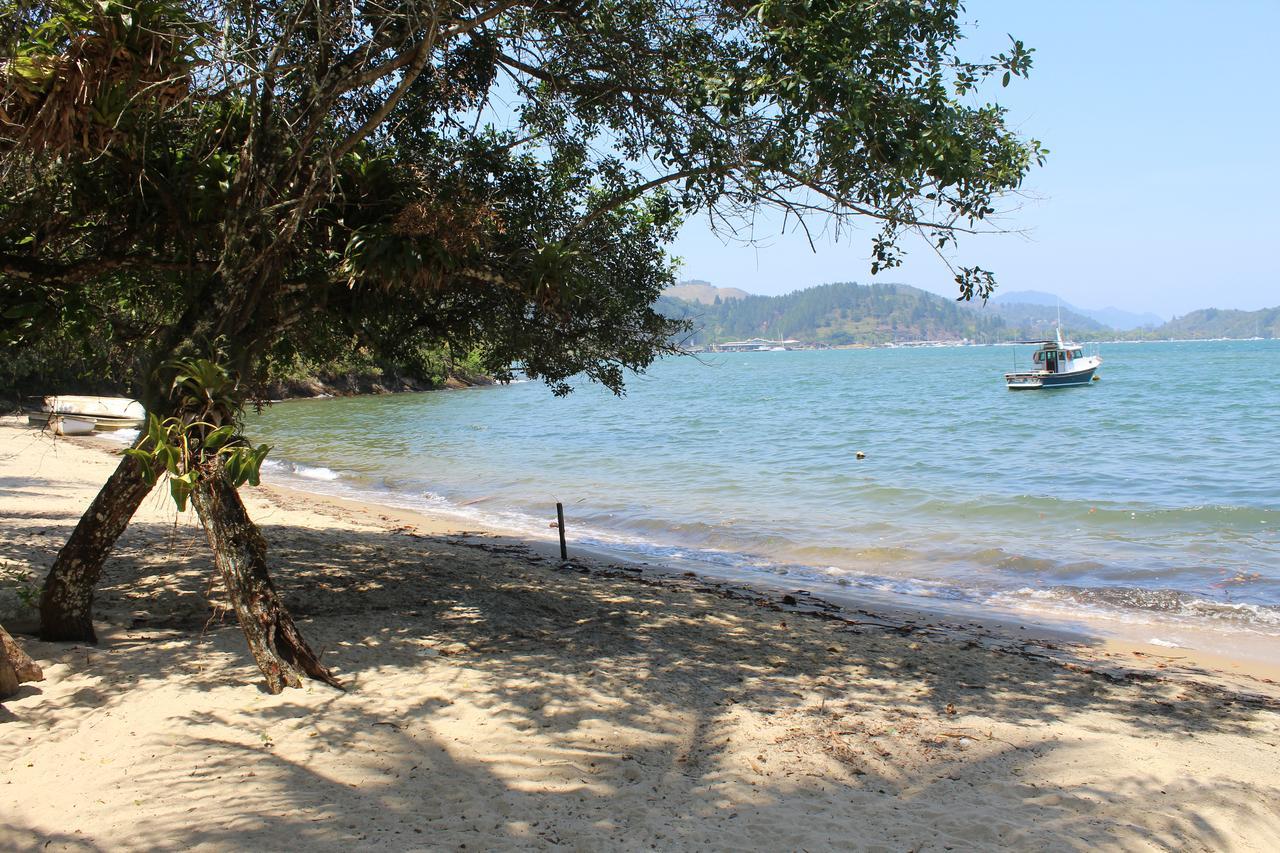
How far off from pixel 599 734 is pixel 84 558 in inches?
130

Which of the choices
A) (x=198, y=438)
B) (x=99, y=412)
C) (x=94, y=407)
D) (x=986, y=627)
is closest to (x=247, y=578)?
(x=198, y=438)

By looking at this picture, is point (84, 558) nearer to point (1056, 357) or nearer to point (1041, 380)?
point (1041, 380)

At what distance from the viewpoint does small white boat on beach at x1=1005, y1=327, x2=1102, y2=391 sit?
4909cm

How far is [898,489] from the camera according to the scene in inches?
702

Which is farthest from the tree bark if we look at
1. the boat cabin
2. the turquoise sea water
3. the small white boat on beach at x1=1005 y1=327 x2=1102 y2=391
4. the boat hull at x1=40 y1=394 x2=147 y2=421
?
the boat cabin

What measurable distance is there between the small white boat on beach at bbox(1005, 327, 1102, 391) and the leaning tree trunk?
4863 centimetres

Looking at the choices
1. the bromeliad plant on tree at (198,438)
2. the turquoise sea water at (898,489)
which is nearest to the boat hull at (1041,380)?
the turquoise sea water at (898,489)

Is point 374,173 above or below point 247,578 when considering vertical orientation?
above

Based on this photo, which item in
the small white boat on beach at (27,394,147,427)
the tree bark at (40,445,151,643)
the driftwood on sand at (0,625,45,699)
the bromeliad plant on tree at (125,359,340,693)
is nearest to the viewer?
the driftwood on sand at (0,625,45,699)

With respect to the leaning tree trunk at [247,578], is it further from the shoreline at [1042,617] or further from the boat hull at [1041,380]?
the boat hull at [1041,380]

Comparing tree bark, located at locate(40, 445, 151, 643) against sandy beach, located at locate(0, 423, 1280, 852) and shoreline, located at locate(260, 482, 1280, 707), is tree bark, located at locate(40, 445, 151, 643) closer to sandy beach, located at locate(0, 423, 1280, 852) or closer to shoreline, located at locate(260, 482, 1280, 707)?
sandy beach, located at locate(0, 423, 1280, 852)

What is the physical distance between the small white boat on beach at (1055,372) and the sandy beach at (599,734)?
44.1 m

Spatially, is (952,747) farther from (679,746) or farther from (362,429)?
(362,429)

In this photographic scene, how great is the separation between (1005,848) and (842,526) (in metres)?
10.8
